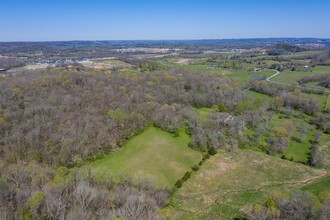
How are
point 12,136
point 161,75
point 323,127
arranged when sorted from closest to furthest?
1. point 12,136
2. point 323,127
3. point 161,75

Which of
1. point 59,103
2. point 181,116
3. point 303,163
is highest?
point 59,103

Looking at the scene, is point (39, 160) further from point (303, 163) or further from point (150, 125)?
point (303, 163)

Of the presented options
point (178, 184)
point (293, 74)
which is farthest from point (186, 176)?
point (293, 74)

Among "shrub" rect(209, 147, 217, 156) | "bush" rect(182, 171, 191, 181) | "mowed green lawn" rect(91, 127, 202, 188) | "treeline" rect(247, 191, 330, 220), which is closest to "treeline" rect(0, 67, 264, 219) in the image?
"shrub" rect(209, 147, 217, 156)

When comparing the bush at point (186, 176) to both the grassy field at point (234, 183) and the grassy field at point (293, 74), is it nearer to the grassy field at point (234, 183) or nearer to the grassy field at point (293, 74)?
the grassy field at point (234, 183)

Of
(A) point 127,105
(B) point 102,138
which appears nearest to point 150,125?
(A) point 127,105

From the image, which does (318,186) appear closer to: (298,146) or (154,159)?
(298,146)

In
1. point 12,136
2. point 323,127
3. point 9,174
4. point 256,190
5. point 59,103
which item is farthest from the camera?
point 323,127
